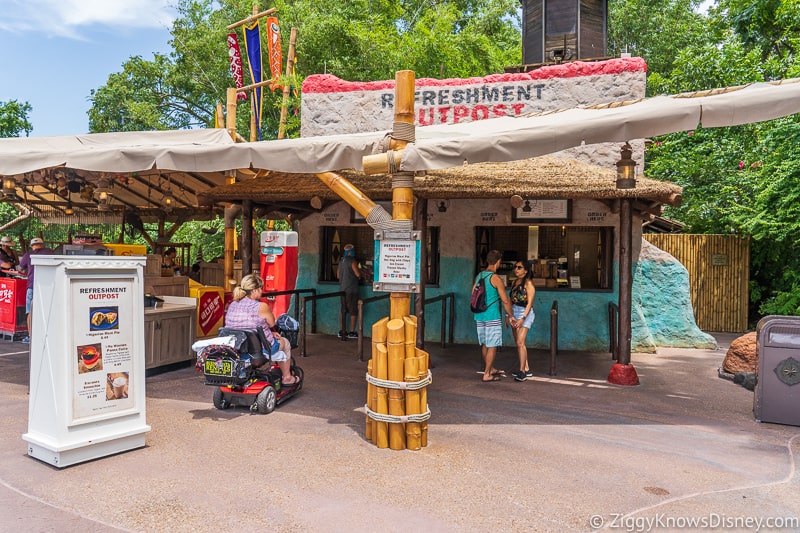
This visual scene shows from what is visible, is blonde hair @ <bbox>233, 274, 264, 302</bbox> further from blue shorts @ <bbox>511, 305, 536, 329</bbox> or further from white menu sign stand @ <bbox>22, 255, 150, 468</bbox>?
blue shorts @ <bbox>511, 305, 536, 329</bbox>

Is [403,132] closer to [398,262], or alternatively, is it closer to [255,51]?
[398,262]

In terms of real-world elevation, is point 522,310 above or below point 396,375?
above

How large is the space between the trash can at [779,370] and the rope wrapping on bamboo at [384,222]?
3803mm

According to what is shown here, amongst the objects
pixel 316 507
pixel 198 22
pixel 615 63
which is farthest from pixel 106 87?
pixel 316 507

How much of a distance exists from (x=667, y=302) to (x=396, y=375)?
763cm

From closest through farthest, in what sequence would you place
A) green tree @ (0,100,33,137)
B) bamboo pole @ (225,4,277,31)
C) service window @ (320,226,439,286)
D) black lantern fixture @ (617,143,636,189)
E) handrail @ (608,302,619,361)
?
black lantern fixture @ (617,143,636,189) < handrail @ (608,302,619,361) < service window @ (320,226,439,286) < bamboo pole @ (225,4,277,31) < green tree @ (0,100,33,137)

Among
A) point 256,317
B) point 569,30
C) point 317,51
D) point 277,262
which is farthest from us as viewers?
point 317,51

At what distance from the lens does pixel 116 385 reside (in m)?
4.81

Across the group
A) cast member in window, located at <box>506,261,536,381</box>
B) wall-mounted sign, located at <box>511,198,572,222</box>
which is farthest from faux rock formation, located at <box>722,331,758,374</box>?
wall-mounted sign, located at <box>511,198,572,222</box>

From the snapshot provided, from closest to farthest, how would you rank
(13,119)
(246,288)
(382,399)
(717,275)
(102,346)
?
(102,346) < (382,399) < (246,288) < (717,275) < (13,119)

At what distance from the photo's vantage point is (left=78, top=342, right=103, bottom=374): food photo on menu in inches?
182

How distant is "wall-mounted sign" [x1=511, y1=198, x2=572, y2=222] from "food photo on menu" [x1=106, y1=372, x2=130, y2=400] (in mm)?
6930

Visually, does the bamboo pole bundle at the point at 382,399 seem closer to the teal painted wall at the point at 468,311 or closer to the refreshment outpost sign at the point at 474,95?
the teal painted wall at the point at 468,311

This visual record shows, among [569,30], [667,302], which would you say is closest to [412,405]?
[667,302]
